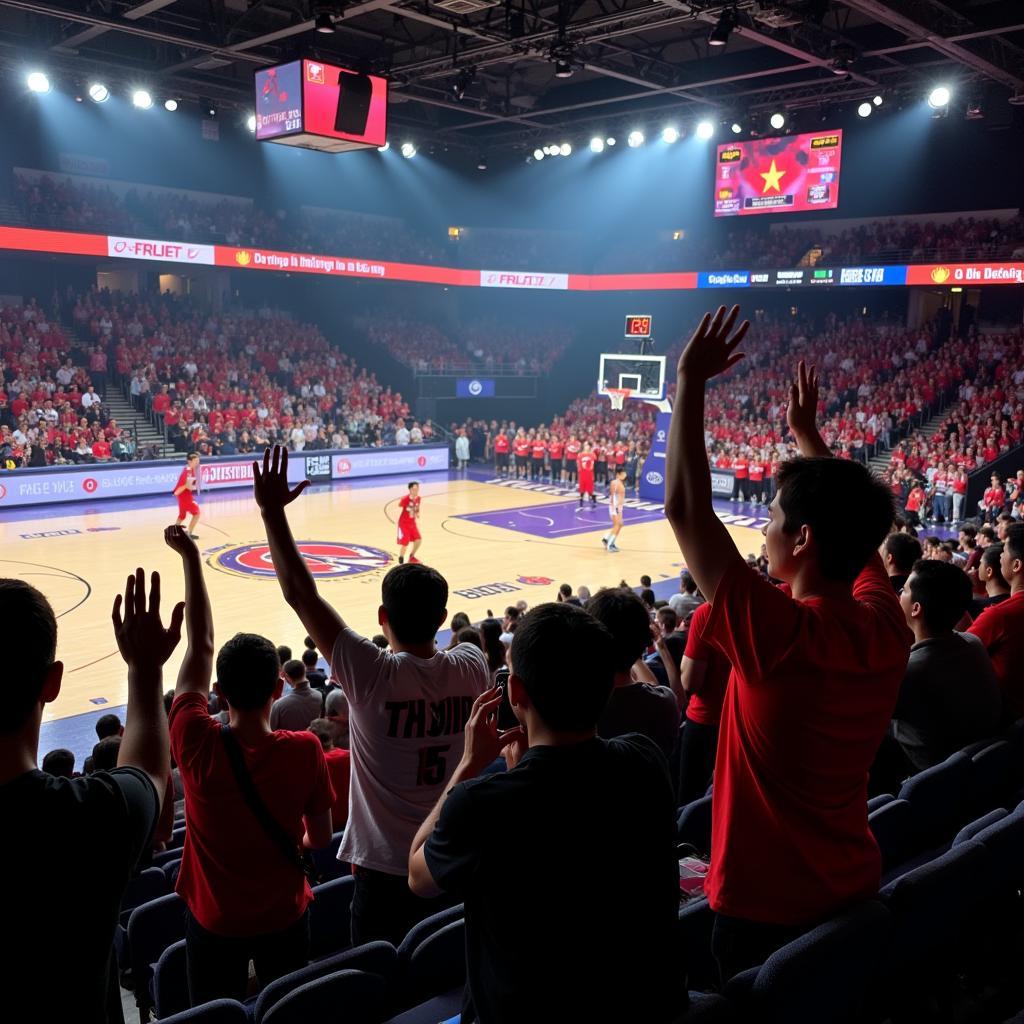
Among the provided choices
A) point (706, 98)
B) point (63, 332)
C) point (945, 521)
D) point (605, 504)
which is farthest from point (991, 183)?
point (63, 332)

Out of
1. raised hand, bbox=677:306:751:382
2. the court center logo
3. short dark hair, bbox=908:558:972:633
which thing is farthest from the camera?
the court center logo

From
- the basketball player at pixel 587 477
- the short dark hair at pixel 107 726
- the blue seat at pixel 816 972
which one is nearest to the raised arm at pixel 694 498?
the blue seat at pixel 816 972

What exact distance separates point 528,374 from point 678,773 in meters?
31.2

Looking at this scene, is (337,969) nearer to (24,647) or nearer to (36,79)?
(24,647)

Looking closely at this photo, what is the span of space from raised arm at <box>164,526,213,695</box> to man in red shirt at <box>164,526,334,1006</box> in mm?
→ 155

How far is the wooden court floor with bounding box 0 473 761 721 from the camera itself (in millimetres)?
13625

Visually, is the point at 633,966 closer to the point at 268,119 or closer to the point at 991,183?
the point at 268,119

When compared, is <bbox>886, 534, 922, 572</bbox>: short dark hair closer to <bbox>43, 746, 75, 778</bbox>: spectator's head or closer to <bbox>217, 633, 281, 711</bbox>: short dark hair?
<bbox>217, 633, 281, 711</bbox>: short dark hair

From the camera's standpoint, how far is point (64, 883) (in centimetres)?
180

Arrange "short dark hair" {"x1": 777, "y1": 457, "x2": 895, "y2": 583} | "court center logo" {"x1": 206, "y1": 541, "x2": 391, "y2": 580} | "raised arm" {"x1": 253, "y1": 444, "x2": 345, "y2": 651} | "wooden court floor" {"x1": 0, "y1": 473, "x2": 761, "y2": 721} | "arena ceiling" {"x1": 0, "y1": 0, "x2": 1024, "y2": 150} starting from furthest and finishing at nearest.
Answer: "arena ceiling" {"x1": 0, "y1": 0, "x2": 1024, "y2": 150}
"court center logo" {"x1": 206, "y1": 541, "x2": 391, "y2": 580}
"wooden court floor" {"x1": 0, "y1": 473, "x2": 761, "y2": 721}
"raised arm" {"x1": 253, "y1": 444, "x2": 345, "y2": 651}
"short dark hair" {"x1": 777, "y1": 457, "x2": 895, "y2": 583}

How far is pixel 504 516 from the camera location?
929 inches


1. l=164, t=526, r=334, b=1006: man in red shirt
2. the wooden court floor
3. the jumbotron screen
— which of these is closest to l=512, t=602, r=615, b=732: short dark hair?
l=164, t=526, r=334, b=1006: man in red shirt

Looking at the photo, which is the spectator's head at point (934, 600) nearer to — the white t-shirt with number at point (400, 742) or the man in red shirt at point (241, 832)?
the white t-shirt with number at point (400, 742)

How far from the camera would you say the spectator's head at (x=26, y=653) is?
6.04ft
